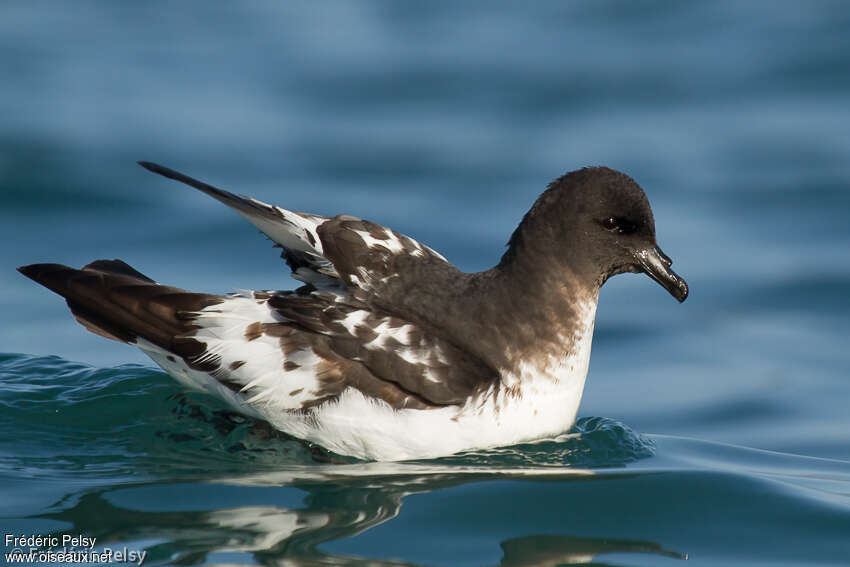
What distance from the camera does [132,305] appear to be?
6895 mm

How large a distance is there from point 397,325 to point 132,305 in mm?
1538

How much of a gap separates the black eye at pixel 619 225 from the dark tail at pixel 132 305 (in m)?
2.25

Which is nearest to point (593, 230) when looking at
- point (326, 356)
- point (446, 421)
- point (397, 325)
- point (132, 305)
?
point (397, 325)

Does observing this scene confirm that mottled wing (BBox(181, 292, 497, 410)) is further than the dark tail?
No

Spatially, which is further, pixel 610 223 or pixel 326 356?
pixel 610 223

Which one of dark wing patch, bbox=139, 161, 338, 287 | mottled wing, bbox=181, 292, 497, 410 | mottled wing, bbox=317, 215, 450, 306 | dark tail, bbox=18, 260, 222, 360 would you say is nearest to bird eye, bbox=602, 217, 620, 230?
mottled wing, bbox=317, 215, 450, 306

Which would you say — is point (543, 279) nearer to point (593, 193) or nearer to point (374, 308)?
point (593, 193)

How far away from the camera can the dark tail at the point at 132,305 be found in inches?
270

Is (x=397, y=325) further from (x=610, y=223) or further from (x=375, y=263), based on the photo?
(x=610, y=223)

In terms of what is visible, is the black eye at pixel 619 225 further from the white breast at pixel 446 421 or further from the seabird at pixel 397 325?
the white breast at pixel 446 421

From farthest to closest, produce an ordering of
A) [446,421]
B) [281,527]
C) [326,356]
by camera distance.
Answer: [326,356] < [446,421] < [281,527]

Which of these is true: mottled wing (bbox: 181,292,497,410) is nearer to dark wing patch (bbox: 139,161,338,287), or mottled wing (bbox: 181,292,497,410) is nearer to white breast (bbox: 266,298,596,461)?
white breast (bbox: 266,298,596,461)

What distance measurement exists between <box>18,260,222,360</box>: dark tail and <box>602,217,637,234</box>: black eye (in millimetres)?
2252

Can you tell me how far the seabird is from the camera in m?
6.51
